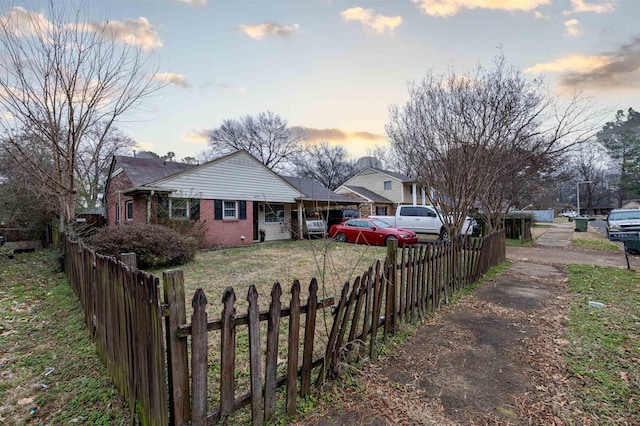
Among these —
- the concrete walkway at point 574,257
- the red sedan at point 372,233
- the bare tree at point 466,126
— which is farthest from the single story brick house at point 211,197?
the concrete walkway at point 574,257

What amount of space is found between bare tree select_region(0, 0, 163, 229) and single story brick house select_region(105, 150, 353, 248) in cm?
515

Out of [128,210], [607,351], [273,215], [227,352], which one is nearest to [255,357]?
[227,352]

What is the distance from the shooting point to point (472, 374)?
2945mm

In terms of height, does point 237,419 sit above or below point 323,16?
below

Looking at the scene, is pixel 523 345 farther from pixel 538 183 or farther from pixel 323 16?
pixel 538 183

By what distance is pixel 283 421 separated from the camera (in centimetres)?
227

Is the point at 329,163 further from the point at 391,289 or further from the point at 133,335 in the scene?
the point at 133,335

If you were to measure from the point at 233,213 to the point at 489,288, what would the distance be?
40.5 ft

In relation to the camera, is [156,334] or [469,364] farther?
[469,364]

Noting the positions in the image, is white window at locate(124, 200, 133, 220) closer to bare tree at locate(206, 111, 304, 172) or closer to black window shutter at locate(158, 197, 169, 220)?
black window shutter at locate(158, 197, 169, 220)

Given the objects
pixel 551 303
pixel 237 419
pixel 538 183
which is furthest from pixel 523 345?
pixel 538 183

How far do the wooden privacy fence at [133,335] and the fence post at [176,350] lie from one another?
53mm

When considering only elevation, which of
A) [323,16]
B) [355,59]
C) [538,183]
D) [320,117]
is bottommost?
[538,183]

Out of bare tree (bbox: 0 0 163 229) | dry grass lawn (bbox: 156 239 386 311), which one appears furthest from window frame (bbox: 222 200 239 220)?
bare tree (bbox: 0 0 163 229)
